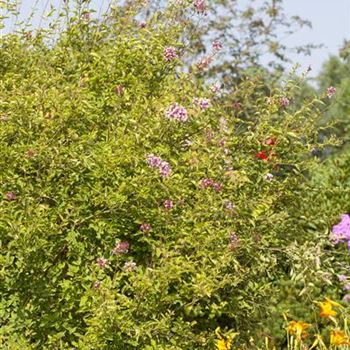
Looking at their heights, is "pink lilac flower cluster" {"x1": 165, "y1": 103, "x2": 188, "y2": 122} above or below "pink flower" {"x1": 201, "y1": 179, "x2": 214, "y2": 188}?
above

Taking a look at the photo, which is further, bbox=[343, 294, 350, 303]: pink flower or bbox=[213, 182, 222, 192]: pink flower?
bbox=[343, 294, 350, 303]: pink flower

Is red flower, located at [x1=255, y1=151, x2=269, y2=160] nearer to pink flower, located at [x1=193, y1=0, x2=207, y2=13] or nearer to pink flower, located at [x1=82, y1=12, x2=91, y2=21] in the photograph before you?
pink flower, located at [x1=193, y1=0, x2=207, y2=13]

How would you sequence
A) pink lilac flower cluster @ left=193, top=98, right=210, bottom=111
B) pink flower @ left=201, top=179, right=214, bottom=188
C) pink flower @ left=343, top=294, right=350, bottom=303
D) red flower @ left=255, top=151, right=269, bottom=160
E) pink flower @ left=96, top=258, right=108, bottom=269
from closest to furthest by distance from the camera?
pink flower @ left=96, top=258, right=108, bottom=269 < pink flower @ left=201, top=179, right=214, bottom=188 < pink lilac flower cluster @ left=193, top=98, right=210, bottom=111 < red flower @ left=255, top=151, right=269, bottom=160 < pink flower @ left=343, top=294, right=350, bottom=303

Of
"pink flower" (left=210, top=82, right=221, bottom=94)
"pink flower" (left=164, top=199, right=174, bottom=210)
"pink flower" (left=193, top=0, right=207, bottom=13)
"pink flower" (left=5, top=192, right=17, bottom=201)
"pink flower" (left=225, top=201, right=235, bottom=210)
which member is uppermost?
"pink flower" (left=193, top=0, right=207, bottom=13)

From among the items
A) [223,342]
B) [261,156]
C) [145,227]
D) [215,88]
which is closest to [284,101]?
[261,156]

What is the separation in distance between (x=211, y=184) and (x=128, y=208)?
46 centimetres

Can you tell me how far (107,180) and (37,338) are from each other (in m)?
0.87

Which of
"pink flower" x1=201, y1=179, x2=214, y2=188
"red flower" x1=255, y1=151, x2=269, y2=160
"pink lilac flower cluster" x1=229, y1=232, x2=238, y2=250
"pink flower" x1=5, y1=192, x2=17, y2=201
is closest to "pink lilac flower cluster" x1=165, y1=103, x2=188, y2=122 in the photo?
"pink flower" x1=201, y1=179, x2=214, y2=188

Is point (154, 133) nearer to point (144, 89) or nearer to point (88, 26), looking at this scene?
point (144, 89)

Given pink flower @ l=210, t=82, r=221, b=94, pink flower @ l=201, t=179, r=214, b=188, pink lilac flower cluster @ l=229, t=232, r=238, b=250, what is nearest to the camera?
pink lilac flower cluster @ l=229, t=232, r=238, b=250

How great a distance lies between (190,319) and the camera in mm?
5090

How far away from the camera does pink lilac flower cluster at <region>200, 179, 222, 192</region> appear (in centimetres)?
477

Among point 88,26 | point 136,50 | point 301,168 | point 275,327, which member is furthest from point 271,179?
point 275,327

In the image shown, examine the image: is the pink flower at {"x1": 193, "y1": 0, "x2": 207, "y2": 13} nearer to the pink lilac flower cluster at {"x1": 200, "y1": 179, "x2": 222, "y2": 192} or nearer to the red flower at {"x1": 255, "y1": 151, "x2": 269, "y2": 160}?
the red flower at {"x1": 255, "y1": 151, "x2": 269, "y2": 160}
